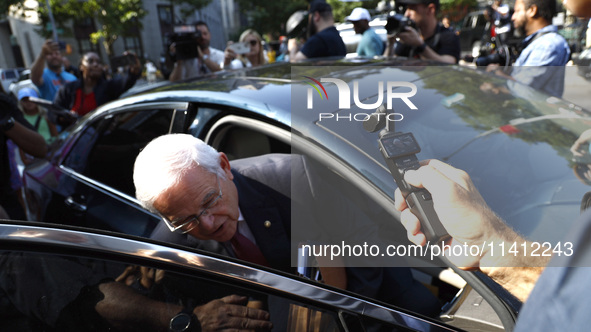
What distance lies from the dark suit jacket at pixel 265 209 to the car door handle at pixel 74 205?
2.41 ft

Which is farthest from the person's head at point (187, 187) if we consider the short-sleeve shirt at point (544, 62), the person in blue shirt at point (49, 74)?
the person in blue shirt at point (49, 74)

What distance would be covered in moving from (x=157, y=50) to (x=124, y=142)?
121 feet

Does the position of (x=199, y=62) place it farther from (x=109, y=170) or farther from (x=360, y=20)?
(x=109, y=170)

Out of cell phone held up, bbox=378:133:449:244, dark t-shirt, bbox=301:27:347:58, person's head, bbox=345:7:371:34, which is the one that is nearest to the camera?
cell phone held up, bbox=378:133:449:244

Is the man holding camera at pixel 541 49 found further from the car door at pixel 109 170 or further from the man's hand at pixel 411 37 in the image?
the car door at pixel 109 170

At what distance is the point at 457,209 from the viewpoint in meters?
1.01

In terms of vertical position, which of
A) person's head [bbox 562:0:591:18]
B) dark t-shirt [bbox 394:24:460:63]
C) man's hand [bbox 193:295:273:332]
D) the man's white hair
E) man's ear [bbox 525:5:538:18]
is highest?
person's head [bbox 562:0:591:18]

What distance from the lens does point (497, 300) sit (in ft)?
3.54

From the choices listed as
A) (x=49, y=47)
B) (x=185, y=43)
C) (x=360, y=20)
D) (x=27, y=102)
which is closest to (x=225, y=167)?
(x=185, y=43)

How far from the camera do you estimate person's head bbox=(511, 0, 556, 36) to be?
2.94 meters

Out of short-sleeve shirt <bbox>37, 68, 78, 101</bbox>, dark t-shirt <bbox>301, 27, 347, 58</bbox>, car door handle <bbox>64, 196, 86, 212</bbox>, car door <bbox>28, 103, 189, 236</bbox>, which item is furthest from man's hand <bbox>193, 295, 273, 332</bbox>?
short-sleeve shirt <bbox>37, 68, 78, 101</bbox>

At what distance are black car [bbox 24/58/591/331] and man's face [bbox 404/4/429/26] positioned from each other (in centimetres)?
162

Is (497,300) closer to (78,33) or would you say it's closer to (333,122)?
(333,122)

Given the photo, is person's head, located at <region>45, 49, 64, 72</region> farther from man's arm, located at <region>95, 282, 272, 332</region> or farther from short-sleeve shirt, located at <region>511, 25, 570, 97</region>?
man's arm, located at <region>95, 282, 272, 332</region>
